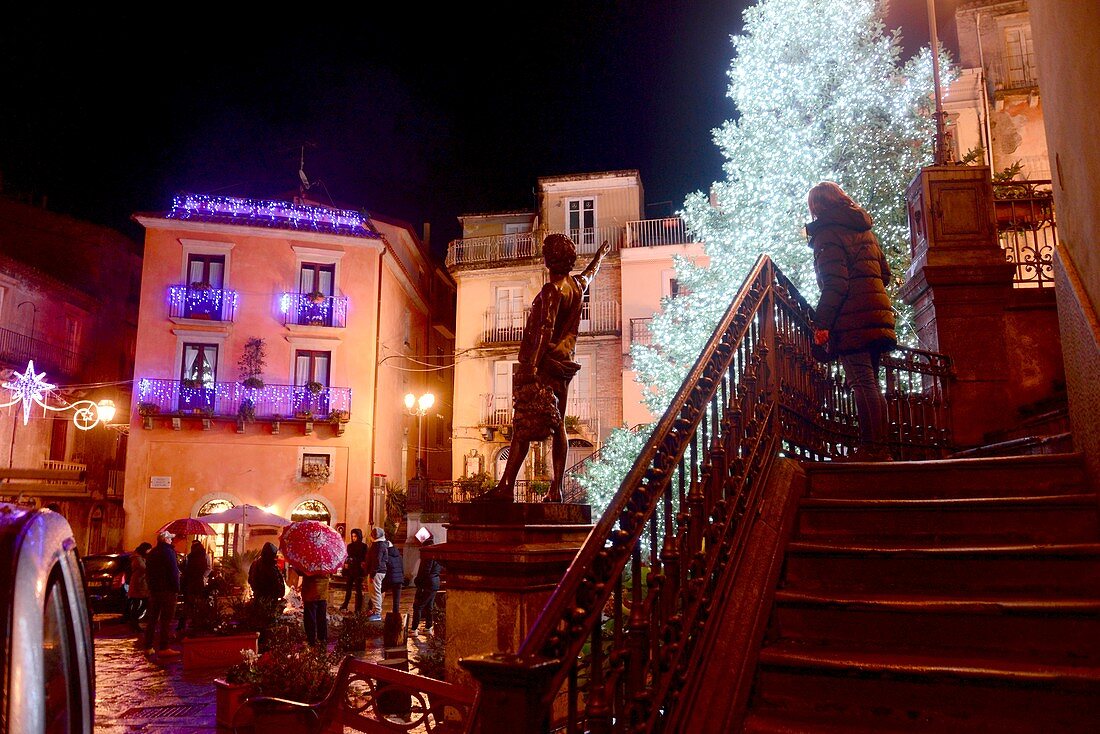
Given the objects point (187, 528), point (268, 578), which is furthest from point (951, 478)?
point (187, 528)

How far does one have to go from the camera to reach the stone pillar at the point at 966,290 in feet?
25.8

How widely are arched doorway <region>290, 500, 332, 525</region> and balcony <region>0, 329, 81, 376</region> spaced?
11569 mm

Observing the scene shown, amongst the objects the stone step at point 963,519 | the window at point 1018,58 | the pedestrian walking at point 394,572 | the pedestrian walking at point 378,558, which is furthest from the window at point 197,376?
the stone step at point 963,519

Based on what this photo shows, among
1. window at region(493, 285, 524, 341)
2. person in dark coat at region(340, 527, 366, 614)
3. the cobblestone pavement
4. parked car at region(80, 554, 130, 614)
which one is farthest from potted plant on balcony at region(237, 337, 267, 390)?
the cobblestone pavement

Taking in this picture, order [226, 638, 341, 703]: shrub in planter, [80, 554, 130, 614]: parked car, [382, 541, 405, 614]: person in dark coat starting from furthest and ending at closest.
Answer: [80, 554, 130, 614]: parked car < [382, 541, 405, 614]: person in dark coat < [226, 638, 341, 703]: shrub in planter

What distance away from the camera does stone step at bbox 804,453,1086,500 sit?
4.47 m

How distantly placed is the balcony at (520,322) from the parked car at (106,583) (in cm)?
1552

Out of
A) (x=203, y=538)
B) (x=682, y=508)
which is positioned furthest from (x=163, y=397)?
(x=682, y=508)

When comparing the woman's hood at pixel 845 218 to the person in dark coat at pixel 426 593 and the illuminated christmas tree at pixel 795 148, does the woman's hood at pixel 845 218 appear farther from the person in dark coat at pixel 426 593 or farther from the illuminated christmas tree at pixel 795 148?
the person in dark coat at pixel 426 593

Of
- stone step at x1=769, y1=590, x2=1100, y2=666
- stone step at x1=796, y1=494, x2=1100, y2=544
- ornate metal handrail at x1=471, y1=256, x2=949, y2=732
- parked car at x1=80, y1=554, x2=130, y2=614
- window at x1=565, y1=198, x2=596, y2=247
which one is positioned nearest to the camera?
ornate metal handrail at x1=471, y1=256, x2=949, y2=732

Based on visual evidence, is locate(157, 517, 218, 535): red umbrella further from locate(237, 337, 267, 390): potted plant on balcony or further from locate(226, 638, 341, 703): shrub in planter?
locate(226, 638, 341, 703): shrub in planter

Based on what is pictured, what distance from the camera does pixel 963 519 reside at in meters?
4.21

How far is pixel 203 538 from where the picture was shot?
2622 centimetres

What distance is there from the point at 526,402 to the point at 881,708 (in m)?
2.93
